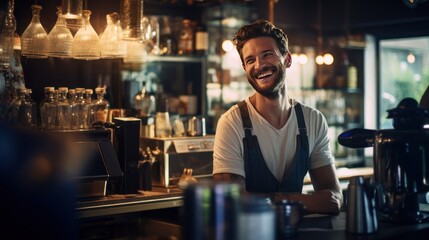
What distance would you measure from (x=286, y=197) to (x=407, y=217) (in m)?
0.57

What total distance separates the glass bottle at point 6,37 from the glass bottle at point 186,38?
237 cm

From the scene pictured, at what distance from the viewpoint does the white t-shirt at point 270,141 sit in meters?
3.22

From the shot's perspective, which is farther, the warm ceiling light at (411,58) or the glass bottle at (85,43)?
the warm ceiling light at (411,58)

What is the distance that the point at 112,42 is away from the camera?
4297 mm

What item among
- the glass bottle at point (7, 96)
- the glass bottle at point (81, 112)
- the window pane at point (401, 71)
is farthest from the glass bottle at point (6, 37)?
the window pane at point (401, 71)

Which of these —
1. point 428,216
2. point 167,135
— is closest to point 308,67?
point 167,135

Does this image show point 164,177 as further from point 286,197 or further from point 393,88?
point 393,88

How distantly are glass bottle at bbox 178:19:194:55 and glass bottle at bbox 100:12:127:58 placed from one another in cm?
197

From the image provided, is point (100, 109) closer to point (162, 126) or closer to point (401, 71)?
point (162, 126)

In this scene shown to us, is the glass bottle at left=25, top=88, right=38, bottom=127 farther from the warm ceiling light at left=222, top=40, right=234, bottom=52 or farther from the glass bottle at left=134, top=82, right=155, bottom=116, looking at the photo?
the warm ceiling light at left=222, top=40, right=234, bottom=52

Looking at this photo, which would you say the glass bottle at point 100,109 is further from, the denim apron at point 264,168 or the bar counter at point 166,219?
the denim apron at point 264,168


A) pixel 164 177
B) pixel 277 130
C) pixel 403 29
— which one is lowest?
pixel 164 177

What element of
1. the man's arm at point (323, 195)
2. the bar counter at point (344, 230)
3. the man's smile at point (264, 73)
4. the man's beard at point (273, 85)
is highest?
the man's smile at point (264, 73)

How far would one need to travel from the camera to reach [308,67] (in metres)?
8.41
